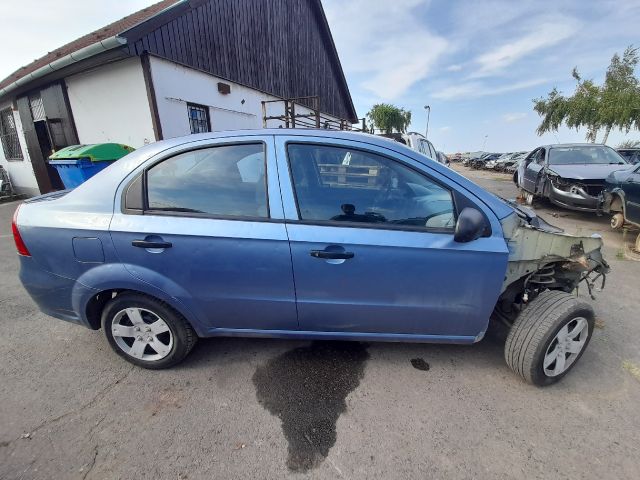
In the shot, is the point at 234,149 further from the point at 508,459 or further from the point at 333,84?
the point at 333,84

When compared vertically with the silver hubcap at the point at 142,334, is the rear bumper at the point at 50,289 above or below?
above

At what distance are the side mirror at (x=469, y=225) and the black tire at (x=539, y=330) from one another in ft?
2.64

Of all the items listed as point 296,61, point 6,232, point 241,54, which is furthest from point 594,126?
point 6,232

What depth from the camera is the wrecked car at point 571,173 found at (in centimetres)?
644

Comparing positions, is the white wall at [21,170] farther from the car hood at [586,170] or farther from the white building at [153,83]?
the car hood at [586,170]

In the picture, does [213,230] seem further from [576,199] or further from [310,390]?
[576,199]

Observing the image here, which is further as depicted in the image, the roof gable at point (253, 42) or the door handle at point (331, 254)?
the roof gable at point (253, 42)

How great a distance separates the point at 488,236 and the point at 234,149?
173 cm

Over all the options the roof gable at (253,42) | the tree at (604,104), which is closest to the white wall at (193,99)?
the roof gable at (253,42)

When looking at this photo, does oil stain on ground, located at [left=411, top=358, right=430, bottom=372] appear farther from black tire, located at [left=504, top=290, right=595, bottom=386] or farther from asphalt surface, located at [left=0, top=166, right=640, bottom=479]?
black tire, located at [left=504, top=290, right=595, bottom=386]

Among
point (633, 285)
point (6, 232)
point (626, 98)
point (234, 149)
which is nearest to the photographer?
point (234, 149)

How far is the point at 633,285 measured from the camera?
378 centimetres

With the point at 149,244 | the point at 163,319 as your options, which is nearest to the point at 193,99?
the point at 149,244

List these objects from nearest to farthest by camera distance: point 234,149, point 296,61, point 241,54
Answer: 1. point 234,149
2. point 241,54
3. point 296,61
